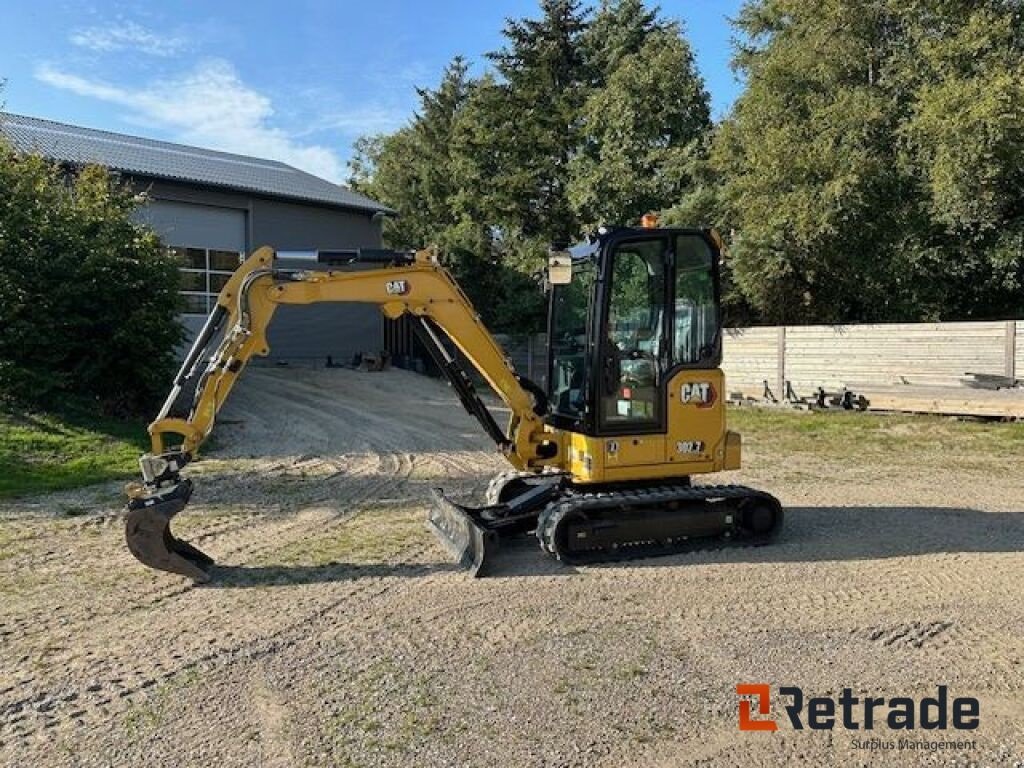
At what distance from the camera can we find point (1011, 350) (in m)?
15.7

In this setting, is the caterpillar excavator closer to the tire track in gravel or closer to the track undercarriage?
the track undercarriage

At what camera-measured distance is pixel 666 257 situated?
6754mm

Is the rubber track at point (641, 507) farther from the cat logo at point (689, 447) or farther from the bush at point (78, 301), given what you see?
the bush at point (78, 301)

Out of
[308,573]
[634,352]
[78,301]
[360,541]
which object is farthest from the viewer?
[78,301]

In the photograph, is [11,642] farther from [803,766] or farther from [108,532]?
[803,766]

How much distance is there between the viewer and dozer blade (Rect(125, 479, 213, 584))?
586cm

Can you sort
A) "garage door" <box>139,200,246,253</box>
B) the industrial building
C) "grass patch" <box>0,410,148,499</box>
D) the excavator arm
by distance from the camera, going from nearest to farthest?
the excavator arm, "grass patch" <box>0,410,148,499</box>, the industrial building, "garage door" <box>139,200,246,253</box>

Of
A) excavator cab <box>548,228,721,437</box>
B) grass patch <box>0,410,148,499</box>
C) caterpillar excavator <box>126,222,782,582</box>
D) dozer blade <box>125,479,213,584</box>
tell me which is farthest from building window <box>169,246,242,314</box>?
excavator cab <box>548,228,721,437</box>

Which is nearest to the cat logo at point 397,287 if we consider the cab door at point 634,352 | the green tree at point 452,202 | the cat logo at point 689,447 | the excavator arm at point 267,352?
the excavator arm at point 267,352

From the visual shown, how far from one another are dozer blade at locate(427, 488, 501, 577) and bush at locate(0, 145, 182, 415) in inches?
349

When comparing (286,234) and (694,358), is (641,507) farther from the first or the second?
(286,234)

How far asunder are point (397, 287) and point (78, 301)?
9345mm

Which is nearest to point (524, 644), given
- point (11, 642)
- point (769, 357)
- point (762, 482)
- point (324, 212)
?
point (11, 642)

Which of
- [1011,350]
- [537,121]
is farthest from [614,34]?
[1011,350]
